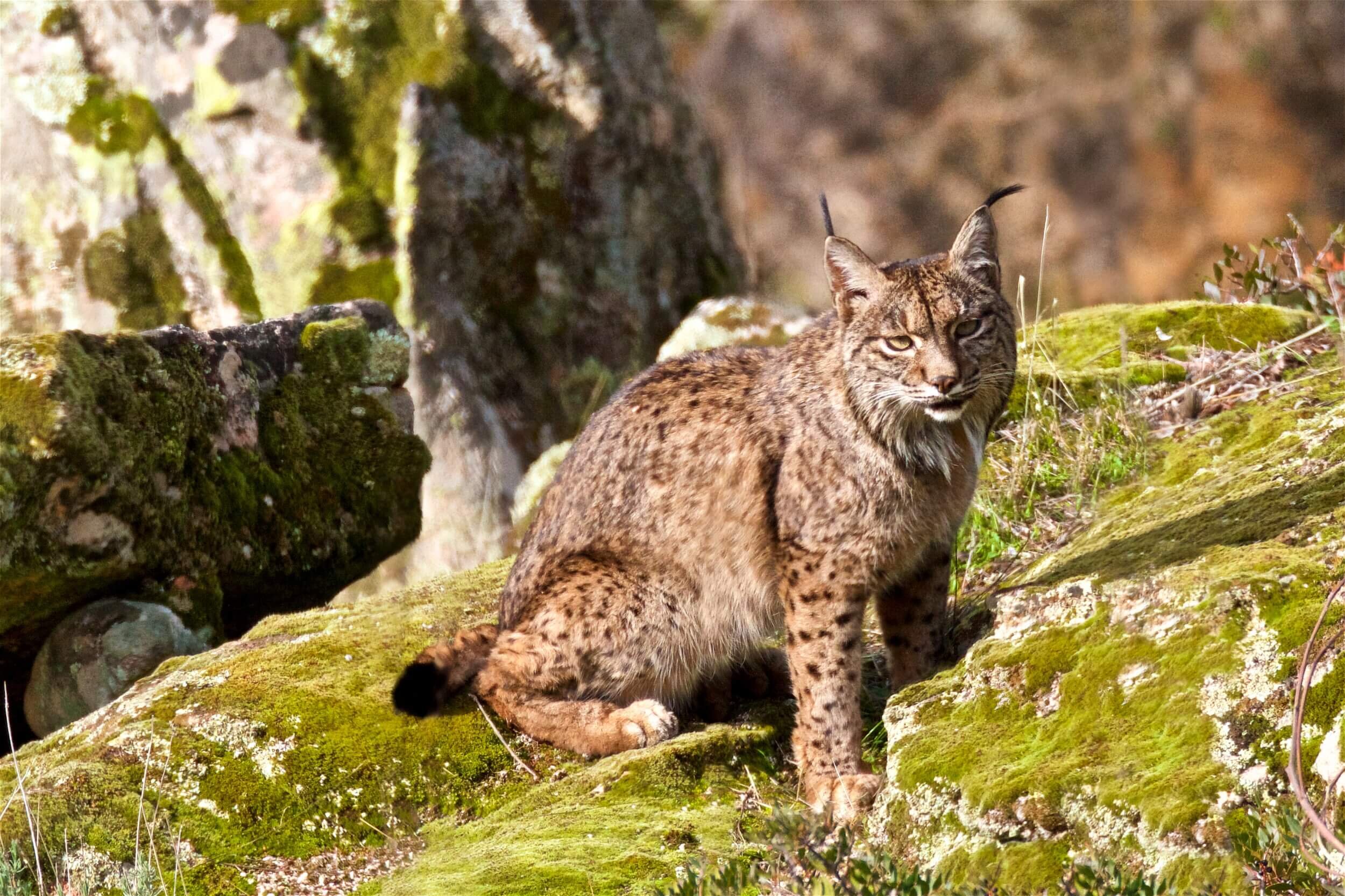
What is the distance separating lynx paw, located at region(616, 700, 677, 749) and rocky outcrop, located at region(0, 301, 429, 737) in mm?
2312

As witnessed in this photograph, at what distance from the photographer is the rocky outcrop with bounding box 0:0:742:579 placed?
29.4 ft

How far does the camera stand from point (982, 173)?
62.1 feet

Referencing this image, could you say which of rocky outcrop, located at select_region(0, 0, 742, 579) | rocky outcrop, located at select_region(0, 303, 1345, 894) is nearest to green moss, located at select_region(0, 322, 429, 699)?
rocky outcrop, located at select_region(0, 303, 1345, 894)

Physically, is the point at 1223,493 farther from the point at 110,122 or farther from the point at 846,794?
the point at 110,122

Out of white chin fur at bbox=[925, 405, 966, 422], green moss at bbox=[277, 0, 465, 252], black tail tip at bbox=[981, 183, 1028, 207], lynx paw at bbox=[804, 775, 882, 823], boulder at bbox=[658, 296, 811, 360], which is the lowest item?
lynx paw at bbox=[804, 775, 882, 823]

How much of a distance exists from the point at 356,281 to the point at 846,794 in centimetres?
579

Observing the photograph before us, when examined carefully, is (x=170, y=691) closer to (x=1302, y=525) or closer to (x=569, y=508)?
(x=569, y=508)

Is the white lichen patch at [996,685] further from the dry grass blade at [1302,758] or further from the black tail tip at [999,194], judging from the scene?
the black tail tip at [999,194]

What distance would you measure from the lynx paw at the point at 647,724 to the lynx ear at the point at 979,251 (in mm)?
1821

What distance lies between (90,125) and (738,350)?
224 inches

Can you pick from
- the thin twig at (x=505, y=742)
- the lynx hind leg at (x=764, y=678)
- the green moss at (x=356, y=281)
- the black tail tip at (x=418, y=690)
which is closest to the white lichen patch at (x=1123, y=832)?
the thin twig at (x=505, y=742)

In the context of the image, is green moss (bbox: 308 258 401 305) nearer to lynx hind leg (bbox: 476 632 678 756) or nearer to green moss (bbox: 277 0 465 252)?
green moss (bbox: 277 0 465 252)

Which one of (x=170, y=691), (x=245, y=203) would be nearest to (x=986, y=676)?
(x=170, y=691)

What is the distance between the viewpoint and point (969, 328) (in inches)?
177
